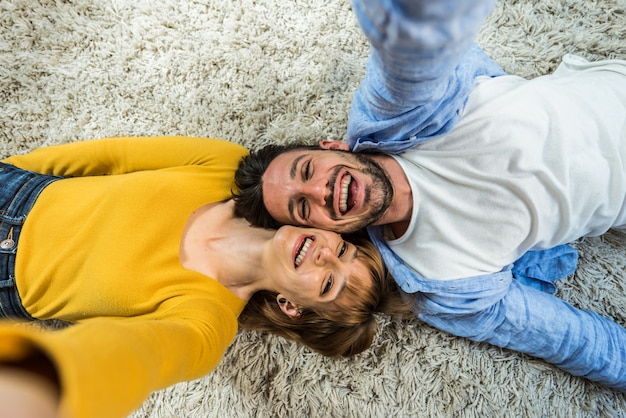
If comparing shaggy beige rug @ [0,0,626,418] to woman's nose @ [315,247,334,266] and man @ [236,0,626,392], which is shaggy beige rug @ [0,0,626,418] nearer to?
man @ [236,0,626,392]

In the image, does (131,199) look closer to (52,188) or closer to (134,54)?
(52,188)

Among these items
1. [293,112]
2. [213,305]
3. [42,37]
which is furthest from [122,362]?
[42,37]

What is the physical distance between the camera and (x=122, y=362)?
0.40 m

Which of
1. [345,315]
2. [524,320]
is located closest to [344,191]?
[345,315]

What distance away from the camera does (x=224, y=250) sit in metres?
1.01

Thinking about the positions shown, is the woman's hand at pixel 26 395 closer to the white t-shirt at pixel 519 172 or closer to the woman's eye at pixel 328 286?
the woman's eye at pixel 328 286

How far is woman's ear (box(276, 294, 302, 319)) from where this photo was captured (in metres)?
1.01

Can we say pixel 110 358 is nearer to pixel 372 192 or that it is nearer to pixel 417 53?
pixel 417 53

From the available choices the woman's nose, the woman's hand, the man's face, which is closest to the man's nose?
the man's face

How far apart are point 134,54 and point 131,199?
49 centimetres

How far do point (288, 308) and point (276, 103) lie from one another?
57 cm

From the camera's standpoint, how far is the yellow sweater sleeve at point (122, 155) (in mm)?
1051

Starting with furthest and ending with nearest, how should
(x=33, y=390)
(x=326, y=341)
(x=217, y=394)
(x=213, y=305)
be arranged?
(x=217, y=394) → (x=326, y=341) → (x=213, y=305) → (x=33, y=390)

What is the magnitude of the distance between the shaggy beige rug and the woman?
0.15 meters
